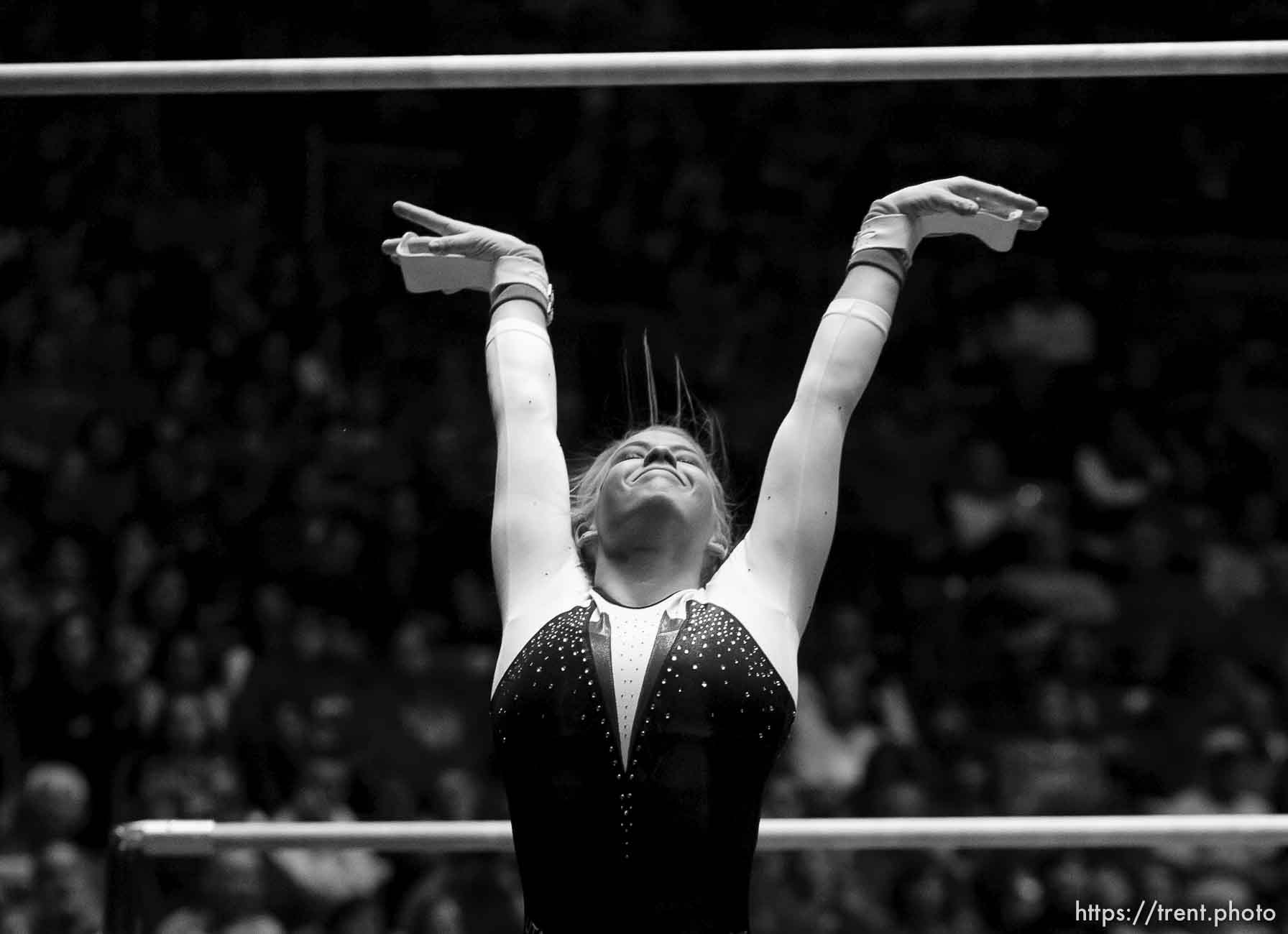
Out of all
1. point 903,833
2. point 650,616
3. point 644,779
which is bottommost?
point 903,833

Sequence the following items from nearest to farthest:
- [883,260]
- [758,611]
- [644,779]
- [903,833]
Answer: [644,779] < [758,611] < [883,260] < [903,833]

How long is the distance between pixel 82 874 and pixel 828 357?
9.53ft

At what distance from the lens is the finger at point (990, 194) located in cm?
239

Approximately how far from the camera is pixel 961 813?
15.6 feet

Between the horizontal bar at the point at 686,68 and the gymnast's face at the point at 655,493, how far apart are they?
1.84 ft

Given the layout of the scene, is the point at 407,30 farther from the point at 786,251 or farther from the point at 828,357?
the point at 828,357

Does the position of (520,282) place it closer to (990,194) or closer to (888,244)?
(888,244)

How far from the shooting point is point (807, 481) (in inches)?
88.2

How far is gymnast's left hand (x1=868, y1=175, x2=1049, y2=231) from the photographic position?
2.39 m

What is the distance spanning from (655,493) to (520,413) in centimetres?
27

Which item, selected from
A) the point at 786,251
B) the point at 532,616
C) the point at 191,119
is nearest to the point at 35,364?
the point at 191,119

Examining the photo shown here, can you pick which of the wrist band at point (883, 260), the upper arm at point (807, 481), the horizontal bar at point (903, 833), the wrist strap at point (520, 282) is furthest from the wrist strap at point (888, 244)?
the horizontal bar at point (903, 833)

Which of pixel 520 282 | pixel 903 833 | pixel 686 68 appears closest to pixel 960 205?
pixel 686 68

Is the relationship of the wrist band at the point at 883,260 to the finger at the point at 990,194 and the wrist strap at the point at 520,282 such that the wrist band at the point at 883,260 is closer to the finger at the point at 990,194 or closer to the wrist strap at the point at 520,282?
the finger at the point at 990,194
